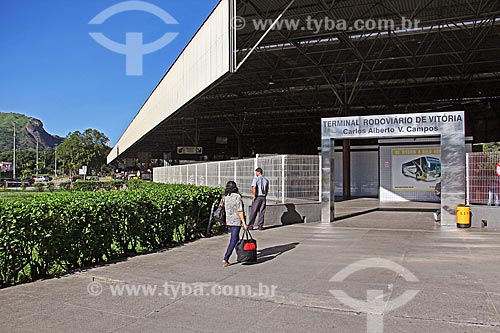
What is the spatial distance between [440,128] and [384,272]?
763 centimetres

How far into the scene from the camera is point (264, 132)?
6206 centimetres

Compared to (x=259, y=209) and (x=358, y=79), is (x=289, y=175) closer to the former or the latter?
(x=259, y=209)

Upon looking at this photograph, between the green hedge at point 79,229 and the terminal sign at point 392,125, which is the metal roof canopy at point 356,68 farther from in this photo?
the green hedge at point 79,229

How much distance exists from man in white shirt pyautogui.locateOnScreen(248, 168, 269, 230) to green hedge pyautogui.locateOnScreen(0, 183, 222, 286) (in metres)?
2.79

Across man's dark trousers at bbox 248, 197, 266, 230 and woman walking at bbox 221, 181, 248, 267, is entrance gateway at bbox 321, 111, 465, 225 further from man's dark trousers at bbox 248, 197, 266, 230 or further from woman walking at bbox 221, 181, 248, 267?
woman walking at bbox 221, 181, 248, 267

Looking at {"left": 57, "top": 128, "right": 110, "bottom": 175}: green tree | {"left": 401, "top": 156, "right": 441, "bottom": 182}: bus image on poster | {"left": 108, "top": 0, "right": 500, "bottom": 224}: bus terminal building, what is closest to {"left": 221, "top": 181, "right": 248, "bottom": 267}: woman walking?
{"left": 108, "top": 0, "right": 500, "bottom": 224}: bus terminal building

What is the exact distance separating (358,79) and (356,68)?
1074 mm

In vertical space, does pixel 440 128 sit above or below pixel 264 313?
above

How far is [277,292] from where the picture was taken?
6617 millimetres

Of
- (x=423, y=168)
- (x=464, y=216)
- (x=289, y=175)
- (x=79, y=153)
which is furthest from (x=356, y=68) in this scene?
(x=79, y=153)

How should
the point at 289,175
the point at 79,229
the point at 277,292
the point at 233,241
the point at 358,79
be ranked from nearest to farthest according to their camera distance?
A: the point at 277,292
the point at 79,229
the point at 233,241
the point at 289,175
the point at 358,79

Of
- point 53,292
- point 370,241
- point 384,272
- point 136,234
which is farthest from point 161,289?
point 370,241

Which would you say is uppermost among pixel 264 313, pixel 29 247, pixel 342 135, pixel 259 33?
pixel 259 33

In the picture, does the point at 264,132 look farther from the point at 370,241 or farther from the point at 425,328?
the point at 425,328
